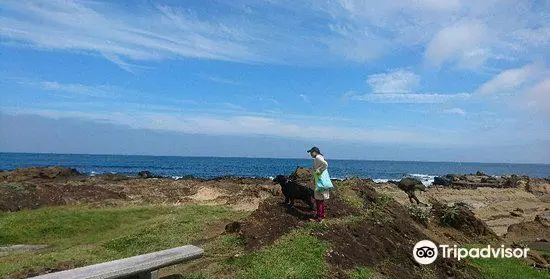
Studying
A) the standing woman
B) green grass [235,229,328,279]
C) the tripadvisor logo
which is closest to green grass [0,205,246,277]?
green grass [235,229,328,279]

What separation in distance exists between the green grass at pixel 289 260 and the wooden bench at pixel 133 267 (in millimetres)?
1158

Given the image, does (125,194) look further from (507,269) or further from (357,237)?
(507,269)

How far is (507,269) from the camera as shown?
41.8 feet

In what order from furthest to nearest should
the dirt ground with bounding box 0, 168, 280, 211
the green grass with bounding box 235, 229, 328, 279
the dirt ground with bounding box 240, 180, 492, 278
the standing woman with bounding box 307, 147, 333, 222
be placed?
the dirt ground with bounding box 0, 168, 280, 211 → the standing woman with bounding box 307, 147, 333, 222 → the dirt ground with bounding box 240, 180, 492, 278 → the green grass with bounding box 235, 229, 328, 279

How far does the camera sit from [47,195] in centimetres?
2347

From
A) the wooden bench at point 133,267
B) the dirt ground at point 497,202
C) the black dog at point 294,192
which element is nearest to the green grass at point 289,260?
the wooden bench at point 133,267

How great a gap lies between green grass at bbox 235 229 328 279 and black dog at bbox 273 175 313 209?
1.74 meters

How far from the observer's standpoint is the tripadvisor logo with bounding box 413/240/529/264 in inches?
475

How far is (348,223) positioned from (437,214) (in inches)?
312

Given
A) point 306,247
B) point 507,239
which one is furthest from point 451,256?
point 507,239

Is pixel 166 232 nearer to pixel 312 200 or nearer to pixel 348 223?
pixel 312 200

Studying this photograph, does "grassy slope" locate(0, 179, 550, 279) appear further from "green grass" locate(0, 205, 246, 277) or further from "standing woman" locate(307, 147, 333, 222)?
"standing woman" locate(307, 147, 333, 222)

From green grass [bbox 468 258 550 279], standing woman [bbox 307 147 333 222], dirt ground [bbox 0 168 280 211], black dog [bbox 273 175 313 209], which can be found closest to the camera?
standing woman [bbox 307 147 333 222]

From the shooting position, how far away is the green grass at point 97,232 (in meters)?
12.0
